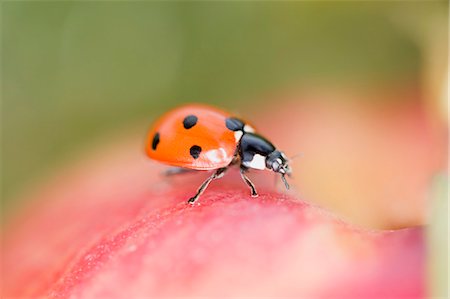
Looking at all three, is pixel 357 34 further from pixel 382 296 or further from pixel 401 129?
pixel 382 296

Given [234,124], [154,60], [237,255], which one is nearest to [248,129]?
[234,124]

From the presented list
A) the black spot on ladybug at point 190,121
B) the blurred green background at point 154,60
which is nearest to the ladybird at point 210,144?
the black spot on ladybug at point 190,121

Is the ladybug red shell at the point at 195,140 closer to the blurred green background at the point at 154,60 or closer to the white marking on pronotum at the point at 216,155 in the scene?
the white marking on pronotum at the point at 216,155

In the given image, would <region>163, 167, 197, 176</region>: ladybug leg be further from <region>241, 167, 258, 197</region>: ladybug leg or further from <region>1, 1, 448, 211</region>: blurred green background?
<region>1, 1, 448, 211</region>: blurred green background

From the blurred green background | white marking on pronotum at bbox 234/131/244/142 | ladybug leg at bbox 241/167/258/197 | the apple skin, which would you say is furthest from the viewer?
the blurred green background

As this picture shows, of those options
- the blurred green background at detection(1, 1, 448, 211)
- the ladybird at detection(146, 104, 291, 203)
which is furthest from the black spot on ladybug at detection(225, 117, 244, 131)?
the blurred green background at detection(1, 1, 448, 211)

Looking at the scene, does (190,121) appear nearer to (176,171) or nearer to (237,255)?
(176,171)
